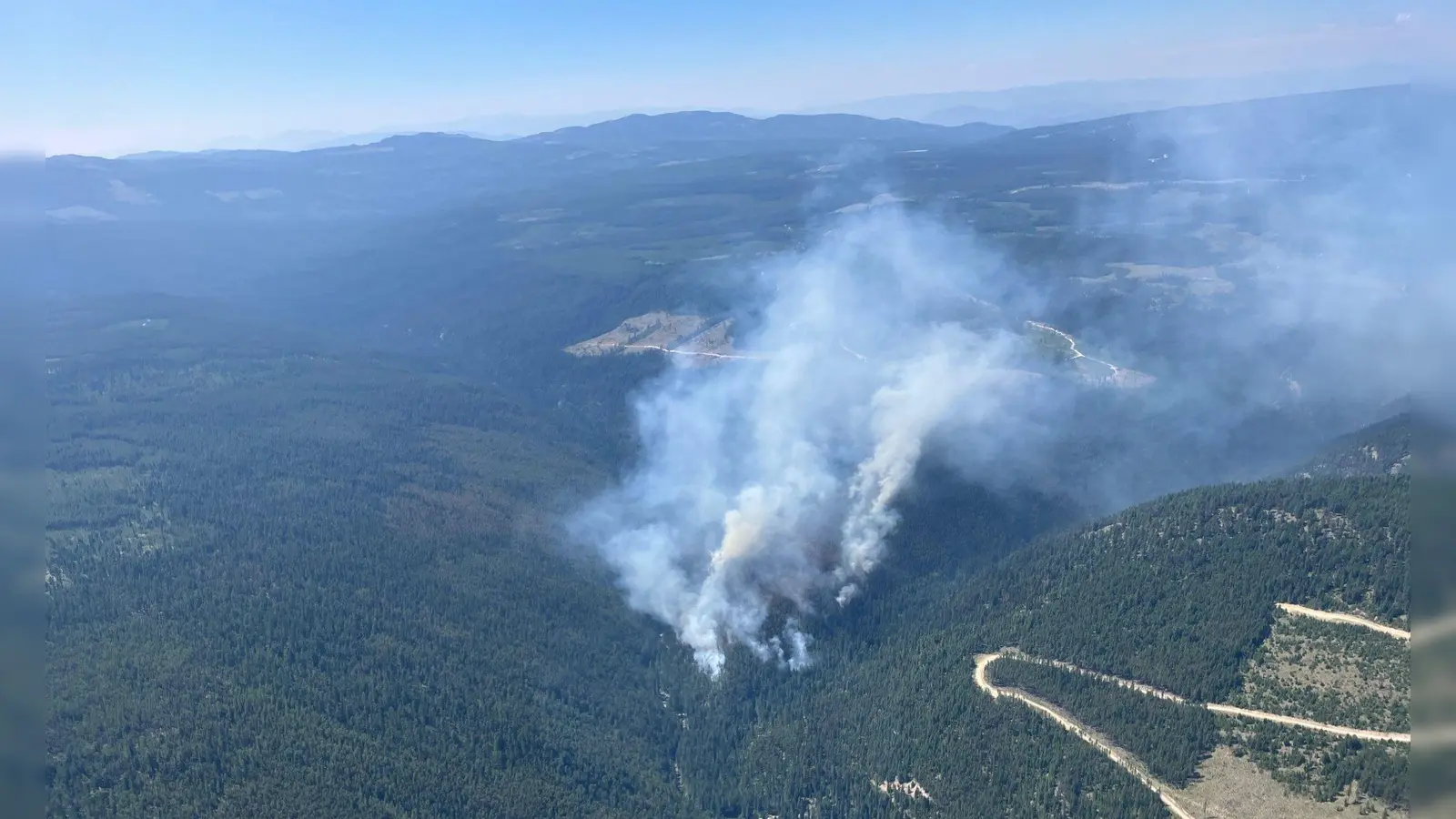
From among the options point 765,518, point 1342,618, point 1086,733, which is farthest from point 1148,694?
point 765,518

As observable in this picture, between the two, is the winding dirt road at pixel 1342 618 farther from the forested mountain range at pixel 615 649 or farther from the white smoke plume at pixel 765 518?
the white smoke plume at pixel 765 518

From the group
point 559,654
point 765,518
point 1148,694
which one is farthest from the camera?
point 765,518

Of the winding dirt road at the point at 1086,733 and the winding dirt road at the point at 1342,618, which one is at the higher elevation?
the winding dirt road at the point at 1342,618

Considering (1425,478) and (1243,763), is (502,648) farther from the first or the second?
(1425,478)

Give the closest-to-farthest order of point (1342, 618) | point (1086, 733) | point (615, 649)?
point (1086, 733) → point (1342, 618) → point (615, 649)

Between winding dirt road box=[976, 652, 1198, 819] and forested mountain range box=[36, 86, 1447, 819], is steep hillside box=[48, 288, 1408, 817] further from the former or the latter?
winding dirt road box=[976, 652, 1198, 819]

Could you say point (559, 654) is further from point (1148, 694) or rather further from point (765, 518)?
point (1148, 694)

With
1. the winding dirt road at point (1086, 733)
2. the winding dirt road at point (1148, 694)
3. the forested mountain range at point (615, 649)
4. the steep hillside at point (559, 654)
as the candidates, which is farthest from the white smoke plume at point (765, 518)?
the winding dirt road at point (1148, 694)

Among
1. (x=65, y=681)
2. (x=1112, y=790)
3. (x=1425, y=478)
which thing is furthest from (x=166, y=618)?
(x=1425, y=478)

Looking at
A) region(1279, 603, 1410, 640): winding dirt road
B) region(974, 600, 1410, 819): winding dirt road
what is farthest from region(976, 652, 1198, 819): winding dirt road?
region(1279, 603, 1410, 640): winding dirt road

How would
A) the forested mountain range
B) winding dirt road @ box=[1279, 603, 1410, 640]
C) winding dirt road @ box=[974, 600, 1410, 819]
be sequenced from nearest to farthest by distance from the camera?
winding dirt road @ box=[974, 600, 1410, 819]
the forested mountain range
winding dirt road @ box=[1279, 603, 1410, 640]

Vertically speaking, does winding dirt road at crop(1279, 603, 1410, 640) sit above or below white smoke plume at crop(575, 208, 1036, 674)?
above
